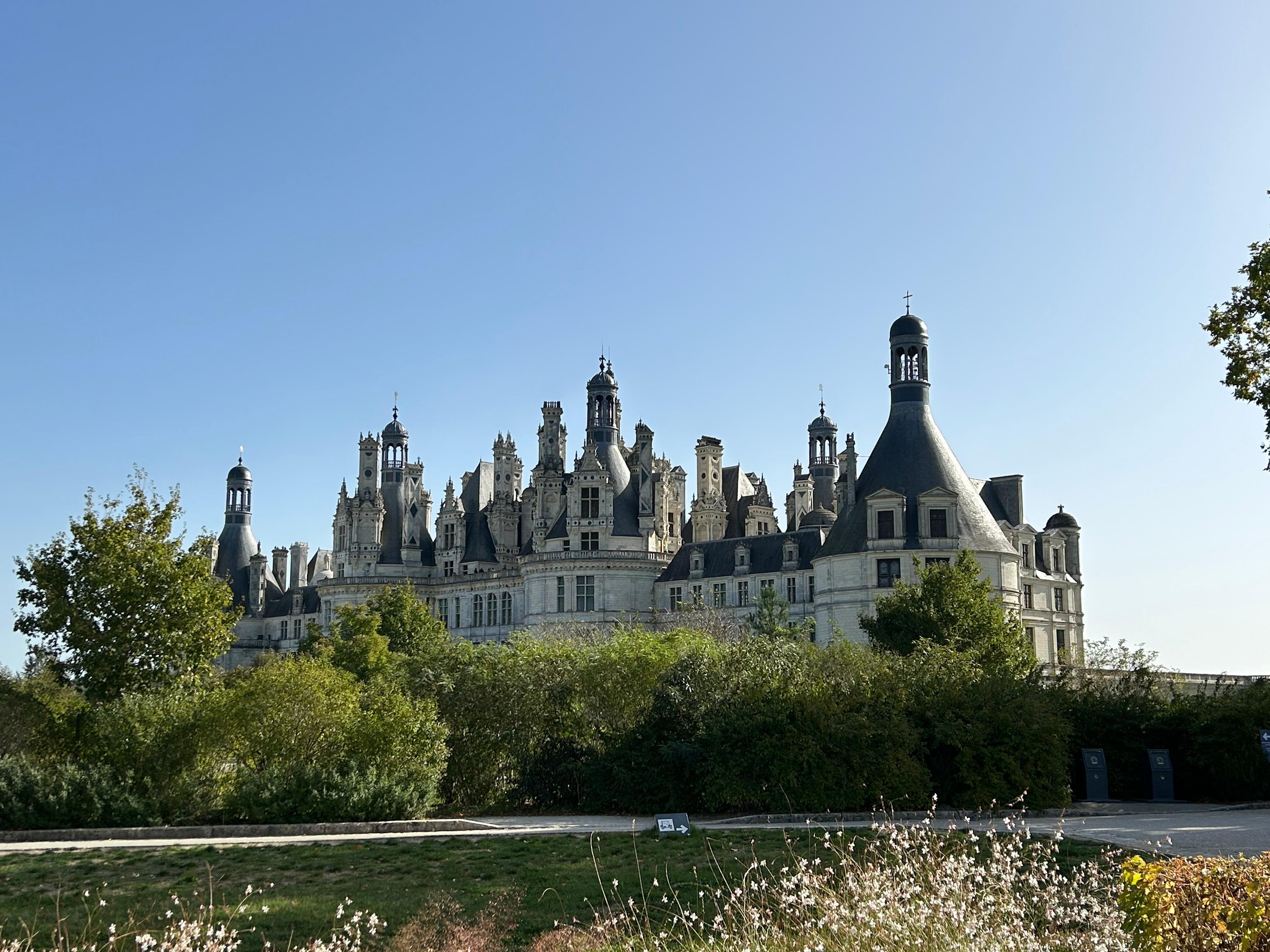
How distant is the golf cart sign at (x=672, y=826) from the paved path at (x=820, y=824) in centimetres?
40

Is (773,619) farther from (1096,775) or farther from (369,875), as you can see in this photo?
(369,875)

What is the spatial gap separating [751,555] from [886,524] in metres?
14.1

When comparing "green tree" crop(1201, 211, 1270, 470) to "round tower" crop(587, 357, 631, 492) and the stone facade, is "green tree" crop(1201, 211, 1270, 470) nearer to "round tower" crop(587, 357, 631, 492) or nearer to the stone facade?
the stone facade

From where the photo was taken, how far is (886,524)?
51.3 meters

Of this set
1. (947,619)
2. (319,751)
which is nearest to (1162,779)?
(947,619)

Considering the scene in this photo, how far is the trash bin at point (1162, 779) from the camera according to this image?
25844 mm

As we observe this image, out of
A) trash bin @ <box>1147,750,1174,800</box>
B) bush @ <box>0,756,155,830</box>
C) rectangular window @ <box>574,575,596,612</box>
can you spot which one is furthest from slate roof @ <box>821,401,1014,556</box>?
bush @ <box>0,756,155,830</box>

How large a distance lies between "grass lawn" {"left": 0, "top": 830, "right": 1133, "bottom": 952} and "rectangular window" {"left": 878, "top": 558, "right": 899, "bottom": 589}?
3378 centimetres

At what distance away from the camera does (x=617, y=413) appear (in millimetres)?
71625

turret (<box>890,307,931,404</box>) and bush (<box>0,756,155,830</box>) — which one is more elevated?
turret (<box>890,307,931,404</box>)

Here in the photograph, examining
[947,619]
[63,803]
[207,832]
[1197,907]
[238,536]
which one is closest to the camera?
[1197,907]

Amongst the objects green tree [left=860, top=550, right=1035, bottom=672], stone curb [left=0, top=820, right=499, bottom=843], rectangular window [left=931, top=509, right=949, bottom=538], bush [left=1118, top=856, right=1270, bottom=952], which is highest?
rectangular window [left=931, top=509, right=949, bottom=538]

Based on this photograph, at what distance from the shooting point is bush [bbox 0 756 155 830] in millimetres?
20375

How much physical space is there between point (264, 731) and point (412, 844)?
6.46m
